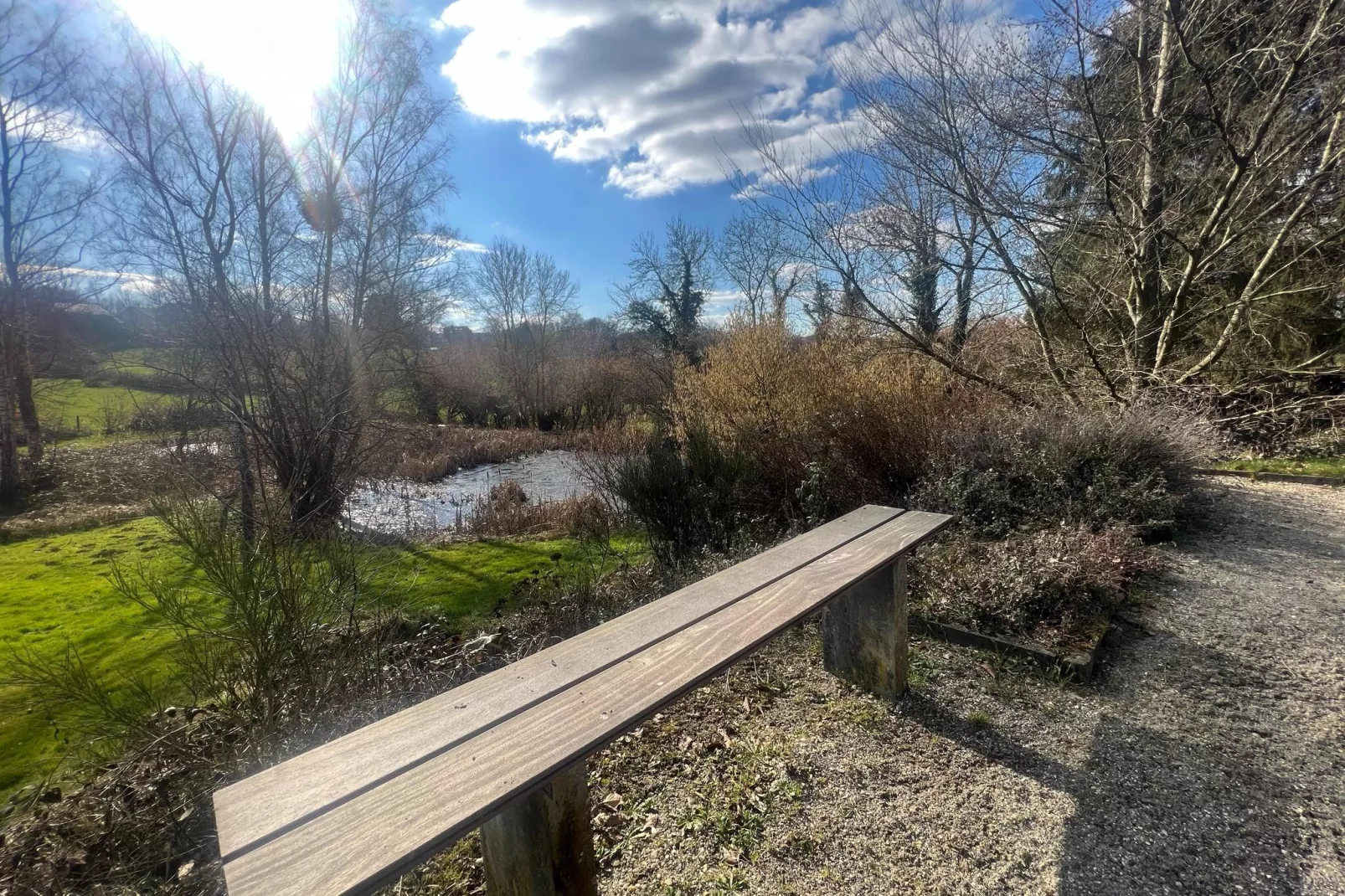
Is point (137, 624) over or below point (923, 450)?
below

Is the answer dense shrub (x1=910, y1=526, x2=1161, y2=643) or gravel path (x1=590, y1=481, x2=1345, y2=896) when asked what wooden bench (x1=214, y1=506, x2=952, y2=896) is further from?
dense shrub (x1=910, y1=526, x2=1161, y2=643)

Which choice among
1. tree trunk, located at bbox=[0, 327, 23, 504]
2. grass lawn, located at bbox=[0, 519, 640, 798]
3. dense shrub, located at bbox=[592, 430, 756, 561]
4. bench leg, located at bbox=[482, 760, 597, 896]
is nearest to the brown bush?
dense shrub, located at bbox=[592, 430, 756, 561]

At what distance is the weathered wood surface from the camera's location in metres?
1.01

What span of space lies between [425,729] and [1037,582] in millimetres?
3070

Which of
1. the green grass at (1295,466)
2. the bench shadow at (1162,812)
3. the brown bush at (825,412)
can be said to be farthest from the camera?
the green grass at (1295,466)

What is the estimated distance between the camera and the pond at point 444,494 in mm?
8281

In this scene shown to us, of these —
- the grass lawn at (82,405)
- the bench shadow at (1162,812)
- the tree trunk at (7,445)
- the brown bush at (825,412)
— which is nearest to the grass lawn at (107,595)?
the brown bush at (825,412)

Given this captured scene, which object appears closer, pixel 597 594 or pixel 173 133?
pixel 597 594

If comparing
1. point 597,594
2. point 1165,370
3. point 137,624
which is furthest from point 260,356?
point 1165,370

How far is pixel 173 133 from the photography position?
6566 millimetres

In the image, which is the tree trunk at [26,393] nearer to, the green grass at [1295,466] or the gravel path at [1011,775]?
the gravel path at [1011,775]

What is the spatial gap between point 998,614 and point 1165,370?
17.0ft

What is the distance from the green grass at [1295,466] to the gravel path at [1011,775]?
3870mm

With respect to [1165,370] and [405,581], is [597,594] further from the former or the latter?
[1165,370]
